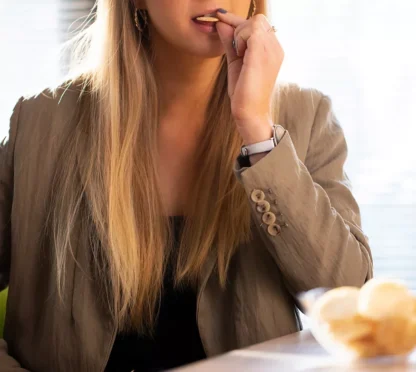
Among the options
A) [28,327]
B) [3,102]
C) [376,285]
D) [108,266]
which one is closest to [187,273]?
[108,266]

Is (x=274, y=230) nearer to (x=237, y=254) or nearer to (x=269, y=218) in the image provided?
(x=269, y=218)

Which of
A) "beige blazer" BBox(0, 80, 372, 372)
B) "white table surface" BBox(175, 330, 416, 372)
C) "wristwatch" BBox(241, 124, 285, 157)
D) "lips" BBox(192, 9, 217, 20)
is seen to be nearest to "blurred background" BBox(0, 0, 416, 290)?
"beige blazer" BBox(0, 80, 372, 372)

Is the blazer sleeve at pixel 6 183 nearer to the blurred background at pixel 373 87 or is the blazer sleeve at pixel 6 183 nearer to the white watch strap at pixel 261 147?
the white watch strap at pixel 261 147

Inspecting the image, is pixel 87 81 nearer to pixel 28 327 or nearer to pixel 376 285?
pixel 28 327

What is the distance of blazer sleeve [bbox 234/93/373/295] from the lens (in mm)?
1166

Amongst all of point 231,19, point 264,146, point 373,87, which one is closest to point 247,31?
point 231,19

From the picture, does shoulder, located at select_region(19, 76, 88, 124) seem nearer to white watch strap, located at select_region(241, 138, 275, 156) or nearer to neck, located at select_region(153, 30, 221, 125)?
neck, located at select_region(153, 30, 221, 125)

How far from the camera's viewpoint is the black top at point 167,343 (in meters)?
1.32

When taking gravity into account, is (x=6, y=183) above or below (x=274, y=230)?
above

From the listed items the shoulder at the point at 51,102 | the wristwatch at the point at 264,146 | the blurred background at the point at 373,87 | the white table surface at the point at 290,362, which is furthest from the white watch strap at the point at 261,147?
the blurred background at the point at 373,87

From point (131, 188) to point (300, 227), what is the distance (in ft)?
1.24

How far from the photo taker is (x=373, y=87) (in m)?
2.37

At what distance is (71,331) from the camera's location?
1364mm

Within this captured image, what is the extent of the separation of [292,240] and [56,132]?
1.80 ft
